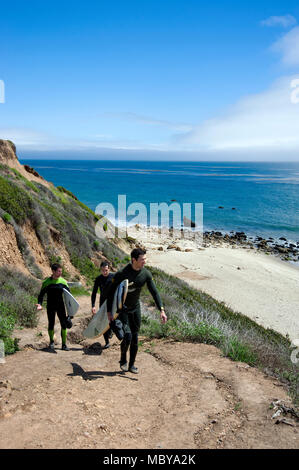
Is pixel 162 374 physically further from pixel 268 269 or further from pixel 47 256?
pixel 268 269

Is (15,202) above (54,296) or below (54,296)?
above

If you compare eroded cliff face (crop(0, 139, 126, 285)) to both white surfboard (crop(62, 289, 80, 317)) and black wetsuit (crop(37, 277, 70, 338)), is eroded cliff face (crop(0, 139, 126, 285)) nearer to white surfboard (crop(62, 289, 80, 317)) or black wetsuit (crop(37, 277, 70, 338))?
black wetsuit (crop(37, 277, 70, 338))

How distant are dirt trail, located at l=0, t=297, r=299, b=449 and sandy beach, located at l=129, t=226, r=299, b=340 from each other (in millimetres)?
12318

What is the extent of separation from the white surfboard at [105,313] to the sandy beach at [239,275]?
13.3 meters

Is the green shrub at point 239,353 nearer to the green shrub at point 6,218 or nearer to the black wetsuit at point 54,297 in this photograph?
the black wetsuit at point 54,297

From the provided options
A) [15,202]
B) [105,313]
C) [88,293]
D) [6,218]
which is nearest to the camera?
[105,313]

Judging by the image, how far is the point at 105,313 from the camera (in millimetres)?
6453

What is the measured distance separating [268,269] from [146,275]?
26.5 metres

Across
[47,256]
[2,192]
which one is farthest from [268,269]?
[2,192]

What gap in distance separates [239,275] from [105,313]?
23.2 metres

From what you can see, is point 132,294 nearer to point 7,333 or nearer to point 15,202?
point 7,333

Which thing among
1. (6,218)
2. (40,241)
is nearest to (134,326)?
(6,218)
